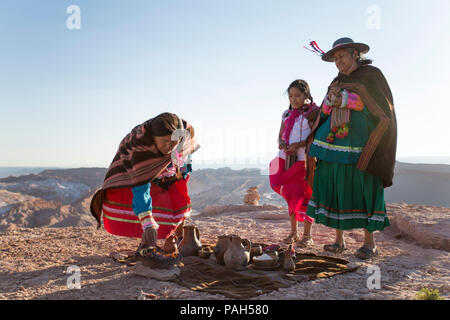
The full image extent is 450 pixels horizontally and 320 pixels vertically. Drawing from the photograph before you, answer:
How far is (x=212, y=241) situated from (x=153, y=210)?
1.36m

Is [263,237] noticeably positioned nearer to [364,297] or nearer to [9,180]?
[364,297]

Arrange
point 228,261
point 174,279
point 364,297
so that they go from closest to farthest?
1. point 364,297
2. point 174,279
3. point 228,261

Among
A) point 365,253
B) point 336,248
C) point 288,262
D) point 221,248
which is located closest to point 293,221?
point 336,248

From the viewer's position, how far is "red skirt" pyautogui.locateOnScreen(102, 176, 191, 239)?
10.8ft

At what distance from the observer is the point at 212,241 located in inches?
175

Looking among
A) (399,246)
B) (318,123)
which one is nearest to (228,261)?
(318,123)

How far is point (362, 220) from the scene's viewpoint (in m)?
3.47

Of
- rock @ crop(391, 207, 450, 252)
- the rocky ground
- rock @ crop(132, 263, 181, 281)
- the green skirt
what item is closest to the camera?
the rocky ground

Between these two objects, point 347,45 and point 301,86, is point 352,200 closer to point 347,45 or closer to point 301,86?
point 301,86

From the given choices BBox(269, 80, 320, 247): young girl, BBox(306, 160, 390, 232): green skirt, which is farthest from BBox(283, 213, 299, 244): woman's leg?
BBox(306, 160, 390, 232): green skirt

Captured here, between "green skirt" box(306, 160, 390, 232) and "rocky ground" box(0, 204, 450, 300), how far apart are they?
1.42 feet

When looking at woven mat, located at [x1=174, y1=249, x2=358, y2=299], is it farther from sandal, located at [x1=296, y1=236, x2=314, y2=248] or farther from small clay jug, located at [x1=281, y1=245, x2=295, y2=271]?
sandal, located at [x1=296, y1=236, x2=314, y2=248]
